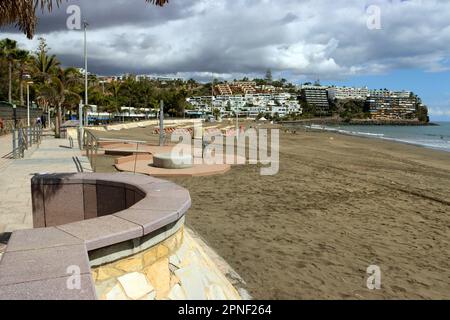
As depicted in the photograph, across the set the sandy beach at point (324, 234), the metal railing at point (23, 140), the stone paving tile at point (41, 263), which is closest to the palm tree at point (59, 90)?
the metal railing at point (23, 140)

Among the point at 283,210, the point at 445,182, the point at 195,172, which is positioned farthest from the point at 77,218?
the point at 445,182

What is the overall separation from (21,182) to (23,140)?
302 inches

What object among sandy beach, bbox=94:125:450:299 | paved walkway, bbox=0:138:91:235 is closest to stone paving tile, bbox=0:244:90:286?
sandy beach, bbox=94:125:450:299

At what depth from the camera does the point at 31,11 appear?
460 cm

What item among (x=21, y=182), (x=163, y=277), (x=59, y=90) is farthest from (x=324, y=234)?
(x=59, y=90)

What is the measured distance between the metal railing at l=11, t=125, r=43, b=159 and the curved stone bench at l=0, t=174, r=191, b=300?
10.6m

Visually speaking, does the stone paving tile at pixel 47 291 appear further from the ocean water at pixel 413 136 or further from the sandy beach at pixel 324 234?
the ocean water at pixel 413 136

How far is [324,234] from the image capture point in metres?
6.70

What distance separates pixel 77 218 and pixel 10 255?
238cm

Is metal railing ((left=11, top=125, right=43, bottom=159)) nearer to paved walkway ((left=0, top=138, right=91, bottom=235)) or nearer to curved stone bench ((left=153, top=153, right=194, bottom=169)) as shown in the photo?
paved walkway ((left=0, top=138, right=91, bottom=235))

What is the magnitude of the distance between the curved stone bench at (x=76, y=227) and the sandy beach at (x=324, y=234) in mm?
1593

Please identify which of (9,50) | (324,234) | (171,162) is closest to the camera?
(324,234)

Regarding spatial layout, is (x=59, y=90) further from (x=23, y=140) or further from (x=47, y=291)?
(x=47, y=291)
